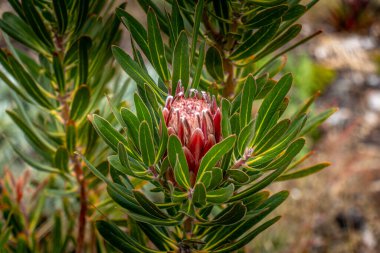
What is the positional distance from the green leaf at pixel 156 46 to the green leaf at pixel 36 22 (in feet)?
0.51

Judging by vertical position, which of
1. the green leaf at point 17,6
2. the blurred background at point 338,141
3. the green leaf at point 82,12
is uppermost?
the green leaf at point 17,6

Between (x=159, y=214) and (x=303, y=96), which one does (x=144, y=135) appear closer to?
(x=159, y=214)

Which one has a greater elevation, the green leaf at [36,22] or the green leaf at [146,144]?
the green leaf at [36,22]

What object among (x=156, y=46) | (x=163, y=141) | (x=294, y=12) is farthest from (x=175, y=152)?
(x=294, y=12)

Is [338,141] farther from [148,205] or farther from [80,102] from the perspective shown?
[148,205]

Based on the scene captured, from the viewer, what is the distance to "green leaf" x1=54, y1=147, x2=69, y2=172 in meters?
0.64

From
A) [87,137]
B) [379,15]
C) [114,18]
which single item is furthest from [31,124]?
[379,15]

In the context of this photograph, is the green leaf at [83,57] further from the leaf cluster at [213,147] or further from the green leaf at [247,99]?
the green leaf at [247,99]

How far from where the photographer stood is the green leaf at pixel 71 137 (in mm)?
645

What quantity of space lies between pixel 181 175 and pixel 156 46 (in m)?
0.15

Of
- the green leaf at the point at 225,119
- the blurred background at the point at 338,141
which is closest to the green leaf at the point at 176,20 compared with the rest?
the green leaf at the point at 225,119

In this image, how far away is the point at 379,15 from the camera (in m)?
4.97

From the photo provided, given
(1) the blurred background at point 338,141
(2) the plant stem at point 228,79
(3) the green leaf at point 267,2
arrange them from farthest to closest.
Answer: (1) the blurred background at point 338,141 → (2) the plant stem at point 228,79 → (3) the green leaf at point 267,2

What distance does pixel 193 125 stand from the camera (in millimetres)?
481
